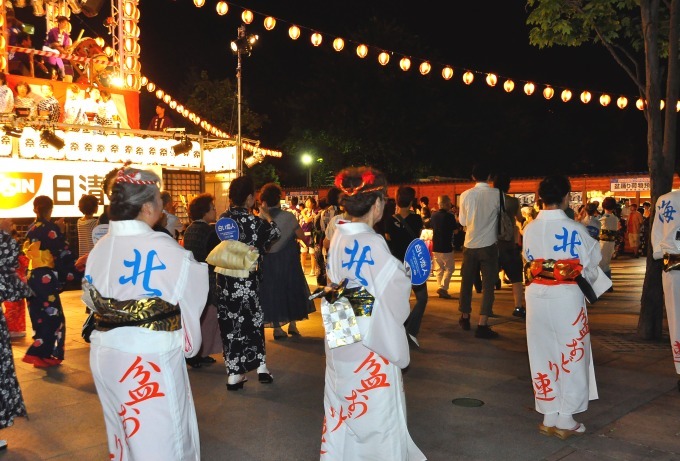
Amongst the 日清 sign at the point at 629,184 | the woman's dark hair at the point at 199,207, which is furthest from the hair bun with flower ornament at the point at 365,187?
the 日清 sign at the point at 629,184

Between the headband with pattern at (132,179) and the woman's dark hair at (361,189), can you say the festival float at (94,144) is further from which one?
the woman's dark hair at (361,189)

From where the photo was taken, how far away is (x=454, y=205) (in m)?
21.4

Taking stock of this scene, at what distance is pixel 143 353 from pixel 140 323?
0.13 metres

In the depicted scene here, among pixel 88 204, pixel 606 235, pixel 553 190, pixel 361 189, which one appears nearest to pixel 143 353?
pixel 361 189

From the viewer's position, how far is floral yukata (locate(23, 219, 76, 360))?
6227mm

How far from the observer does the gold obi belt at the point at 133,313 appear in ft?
8.64

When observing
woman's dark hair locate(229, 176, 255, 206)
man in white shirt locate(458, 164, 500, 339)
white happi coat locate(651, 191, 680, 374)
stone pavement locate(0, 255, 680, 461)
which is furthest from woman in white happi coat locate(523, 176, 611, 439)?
man in white shirt locate(458, 164, 500, 339)

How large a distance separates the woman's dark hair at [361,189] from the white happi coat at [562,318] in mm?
1488

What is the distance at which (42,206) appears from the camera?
6.27m

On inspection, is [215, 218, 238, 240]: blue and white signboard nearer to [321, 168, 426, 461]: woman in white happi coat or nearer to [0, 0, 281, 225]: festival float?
[321, 168, 426, 461]: woman in white happi coat

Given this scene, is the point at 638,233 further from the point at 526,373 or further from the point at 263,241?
the point at 263,241

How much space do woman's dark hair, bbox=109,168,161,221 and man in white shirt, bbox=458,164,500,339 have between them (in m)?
5.09

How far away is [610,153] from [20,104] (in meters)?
28.7

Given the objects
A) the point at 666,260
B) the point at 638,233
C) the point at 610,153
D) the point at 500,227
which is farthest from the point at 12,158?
the point at 610,153
